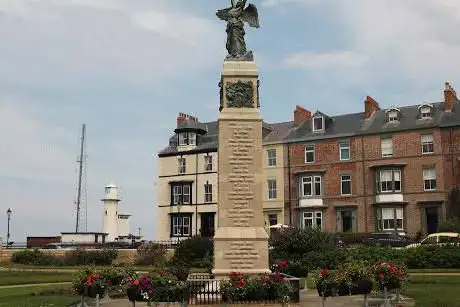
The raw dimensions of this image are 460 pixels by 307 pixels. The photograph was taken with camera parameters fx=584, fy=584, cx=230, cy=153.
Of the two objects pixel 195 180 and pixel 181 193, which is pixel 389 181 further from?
pixel 181 193

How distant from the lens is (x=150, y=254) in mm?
45219

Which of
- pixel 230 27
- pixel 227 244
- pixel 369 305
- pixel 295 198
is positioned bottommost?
pixel 369 305

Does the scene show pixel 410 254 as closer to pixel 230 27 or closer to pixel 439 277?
pixel 439 277

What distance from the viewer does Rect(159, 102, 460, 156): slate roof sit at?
5103 cm

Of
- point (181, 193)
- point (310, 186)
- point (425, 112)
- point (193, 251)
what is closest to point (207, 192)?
point (181, 193)

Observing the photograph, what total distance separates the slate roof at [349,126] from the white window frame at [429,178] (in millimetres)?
3705

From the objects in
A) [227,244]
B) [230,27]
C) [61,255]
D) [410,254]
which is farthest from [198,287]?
[61,255]

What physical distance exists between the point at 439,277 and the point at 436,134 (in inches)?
994

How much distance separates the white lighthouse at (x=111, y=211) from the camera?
66938mm

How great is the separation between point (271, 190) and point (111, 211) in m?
20.7

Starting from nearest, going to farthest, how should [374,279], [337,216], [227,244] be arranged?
[374,279], [227,244], [337,216]

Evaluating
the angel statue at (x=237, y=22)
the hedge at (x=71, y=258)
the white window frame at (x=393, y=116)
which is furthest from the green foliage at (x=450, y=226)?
the angel statue at (x=237, y=22)

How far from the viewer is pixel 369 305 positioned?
1808 cm

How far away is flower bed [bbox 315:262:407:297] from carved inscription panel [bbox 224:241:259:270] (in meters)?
3.65
